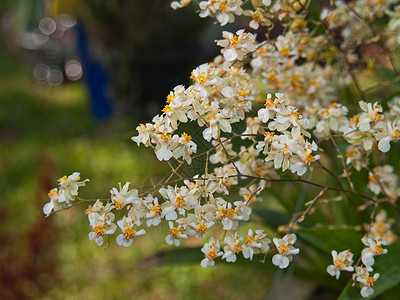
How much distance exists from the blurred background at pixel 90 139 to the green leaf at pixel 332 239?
0.34m

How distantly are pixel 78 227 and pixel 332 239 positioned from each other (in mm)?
1577

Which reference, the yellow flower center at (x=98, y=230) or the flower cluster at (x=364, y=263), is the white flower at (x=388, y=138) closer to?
the flower cluster at (x=364, y=263)

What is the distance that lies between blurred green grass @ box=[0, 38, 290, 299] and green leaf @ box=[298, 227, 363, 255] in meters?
0.29

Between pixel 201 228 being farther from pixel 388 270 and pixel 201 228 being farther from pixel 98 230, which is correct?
pixel 388 270

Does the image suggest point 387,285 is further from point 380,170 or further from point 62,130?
point 62,130

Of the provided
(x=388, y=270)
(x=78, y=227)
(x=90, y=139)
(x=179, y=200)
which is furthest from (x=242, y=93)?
(x=90, y=139)

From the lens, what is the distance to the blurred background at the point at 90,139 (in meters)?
1.80

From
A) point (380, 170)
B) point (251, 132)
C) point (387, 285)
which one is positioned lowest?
point (387, 285)

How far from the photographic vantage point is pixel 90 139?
3281 mm

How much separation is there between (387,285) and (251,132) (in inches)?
16.1

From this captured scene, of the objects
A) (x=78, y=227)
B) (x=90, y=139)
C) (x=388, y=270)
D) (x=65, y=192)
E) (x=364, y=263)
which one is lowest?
(x=90, y=139)

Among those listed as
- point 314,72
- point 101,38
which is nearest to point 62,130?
point 101,38

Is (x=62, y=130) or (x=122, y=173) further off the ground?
(x=122, y=173)

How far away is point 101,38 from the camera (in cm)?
328
